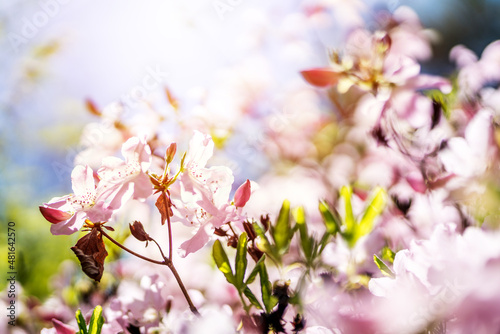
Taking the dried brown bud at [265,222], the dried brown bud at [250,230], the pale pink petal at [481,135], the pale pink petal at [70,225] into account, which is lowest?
the dried brown bud at [265,222]

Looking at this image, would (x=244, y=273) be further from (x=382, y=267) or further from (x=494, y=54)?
(x=494, y=54)

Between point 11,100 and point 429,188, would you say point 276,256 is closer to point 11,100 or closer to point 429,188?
point 429,188

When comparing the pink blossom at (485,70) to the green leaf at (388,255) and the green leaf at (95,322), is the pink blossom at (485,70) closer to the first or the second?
the green leaf at (388,255)

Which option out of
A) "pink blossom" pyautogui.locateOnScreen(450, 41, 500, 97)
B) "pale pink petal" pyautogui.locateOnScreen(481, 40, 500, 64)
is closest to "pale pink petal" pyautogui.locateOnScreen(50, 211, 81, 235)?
"pink blossom" pyautogui.locateOnScreen(450, 41, 500, 97)

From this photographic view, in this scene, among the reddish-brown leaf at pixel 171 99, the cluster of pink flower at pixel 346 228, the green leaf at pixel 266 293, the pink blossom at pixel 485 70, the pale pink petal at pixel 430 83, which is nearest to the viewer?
the cluster of pink flower at pixel 346 228

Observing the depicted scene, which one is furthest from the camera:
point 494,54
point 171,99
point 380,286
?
point 494,54

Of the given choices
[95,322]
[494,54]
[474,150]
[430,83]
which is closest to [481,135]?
[474,150]

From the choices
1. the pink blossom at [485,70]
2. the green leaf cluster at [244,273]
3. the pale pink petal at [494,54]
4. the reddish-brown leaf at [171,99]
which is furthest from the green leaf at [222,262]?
the pale pink petal at [494,54]
